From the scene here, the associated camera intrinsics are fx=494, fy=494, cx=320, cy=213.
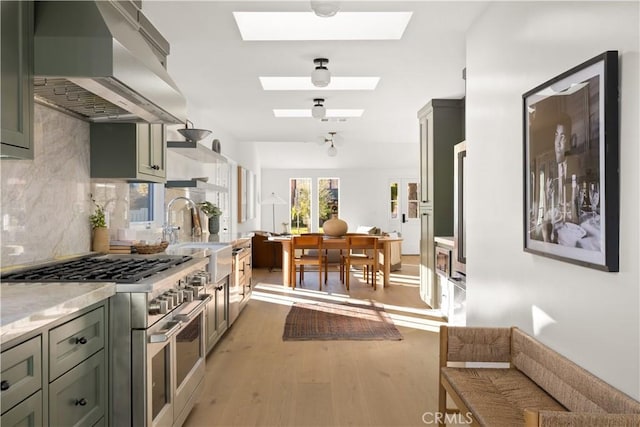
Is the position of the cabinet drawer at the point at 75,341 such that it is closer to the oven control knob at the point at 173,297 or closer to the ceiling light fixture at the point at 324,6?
the oven control knob at the point at 173,297

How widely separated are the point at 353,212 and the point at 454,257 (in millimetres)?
8544

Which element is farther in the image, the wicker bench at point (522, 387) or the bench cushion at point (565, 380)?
the bench cushion at point (565, 380)

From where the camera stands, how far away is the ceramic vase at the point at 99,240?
3229 mm

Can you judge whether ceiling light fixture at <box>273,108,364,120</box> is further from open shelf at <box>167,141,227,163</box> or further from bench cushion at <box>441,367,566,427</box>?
bench cushion at <box>441,367,566,427</box>

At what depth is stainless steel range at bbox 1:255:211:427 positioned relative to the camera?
2.04 m

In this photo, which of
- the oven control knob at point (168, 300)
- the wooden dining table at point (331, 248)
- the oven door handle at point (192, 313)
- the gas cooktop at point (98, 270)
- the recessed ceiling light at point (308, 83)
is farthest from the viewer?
the wooden dining table at point (331, 248)

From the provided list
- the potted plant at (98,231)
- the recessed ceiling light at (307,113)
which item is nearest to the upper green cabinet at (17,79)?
the potted plant at (98,231)

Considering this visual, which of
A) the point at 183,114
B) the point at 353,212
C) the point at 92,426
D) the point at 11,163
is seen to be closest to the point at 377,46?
the point at 183,114

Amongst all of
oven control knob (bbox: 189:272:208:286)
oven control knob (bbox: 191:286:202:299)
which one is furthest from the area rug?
oven control knob (bbox: 191:286:202:299)

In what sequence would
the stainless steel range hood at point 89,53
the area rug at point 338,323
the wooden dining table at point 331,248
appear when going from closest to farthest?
1. the stainless steel range hood at point 89,53
2. the area rug at point 338,323
3. the wooden dining table at point 331,248

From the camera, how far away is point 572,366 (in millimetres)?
1932

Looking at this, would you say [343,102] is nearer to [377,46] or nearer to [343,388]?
[377,46]

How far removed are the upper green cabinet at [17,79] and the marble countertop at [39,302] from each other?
1.69 ft

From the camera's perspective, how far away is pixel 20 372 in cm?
143
